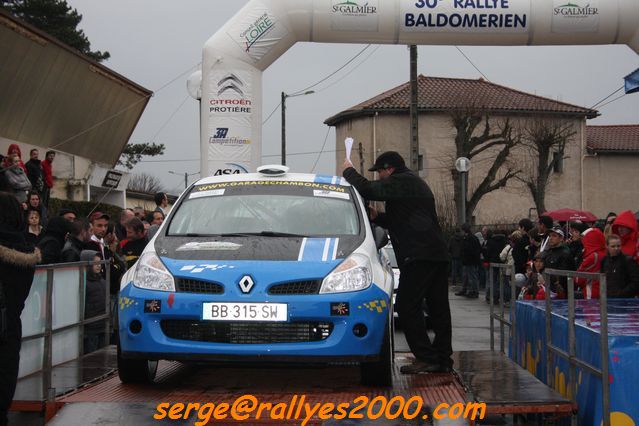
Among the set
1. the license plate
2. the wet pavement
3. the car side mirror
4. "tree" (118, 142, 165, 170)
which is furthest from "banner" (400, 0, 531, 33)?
"tree" (118, 142, 165, 170)

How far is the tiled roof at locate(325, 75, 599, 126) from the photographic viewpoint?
63.2 metres

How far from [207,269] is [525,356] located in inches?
A: 126

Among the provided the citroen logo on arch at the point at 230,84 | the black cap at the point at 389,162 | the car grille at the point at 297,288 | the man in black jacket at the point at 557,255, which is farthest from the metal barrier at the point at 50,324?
the citroen logo on arch at the point at 230,84

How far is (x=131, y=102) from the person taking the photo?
32.7 m

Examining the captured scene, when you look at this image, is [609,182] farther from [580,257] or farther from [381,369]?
[381,369]

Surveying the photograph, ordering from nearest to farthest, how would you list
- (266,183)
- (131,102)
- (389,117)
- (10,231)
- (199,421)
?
(199,421) → (10,231) → (266,183) → (131,102) → (389,117)

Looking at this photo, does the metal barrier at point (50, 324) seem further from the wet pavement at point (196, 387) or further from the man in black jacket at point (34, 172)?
the man in black jacket at point (34, 172)

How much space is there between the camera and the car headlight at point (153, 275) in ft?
21.5

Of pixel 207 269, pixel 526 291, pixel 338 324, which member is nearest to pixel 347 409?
pixel 338 324

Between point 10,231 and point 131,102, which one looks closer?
point 10,231

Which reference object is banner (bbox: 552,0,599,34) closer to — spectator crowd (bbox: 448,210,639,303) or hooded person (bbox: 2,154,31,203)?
spectator crowd (bbox: 448,210,639,303)

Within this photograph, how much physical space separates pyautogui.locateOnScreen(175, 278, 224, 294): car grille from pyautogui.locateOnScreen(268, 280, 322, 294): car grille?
1.19 ft

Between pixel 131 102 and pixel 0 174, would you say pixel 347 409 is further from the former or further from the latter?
pixel 131 102

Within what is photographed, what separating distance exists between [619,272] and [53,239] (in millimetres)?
5624
